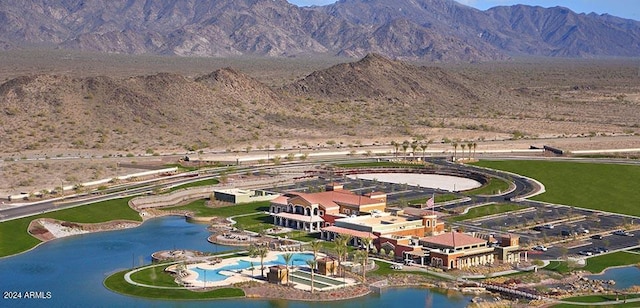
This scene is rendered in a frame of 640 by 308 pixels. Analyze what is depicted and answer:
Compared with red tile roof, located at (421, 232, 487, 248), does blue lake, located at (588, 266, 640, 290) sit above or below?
below

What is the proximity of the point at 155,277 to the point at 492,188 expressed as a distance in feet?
172

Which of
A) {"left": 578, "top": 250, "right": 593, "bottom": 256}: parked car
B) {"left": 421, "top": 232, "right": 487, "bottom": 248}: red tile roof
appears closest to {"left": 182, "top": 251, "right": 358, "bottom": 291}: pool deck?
{"left": 421, "top": 232, "right": 487, "bottom": 248}: red tile roof

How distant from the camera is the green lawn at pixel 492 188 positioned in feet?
384

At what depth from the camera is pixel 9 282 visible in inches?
3009

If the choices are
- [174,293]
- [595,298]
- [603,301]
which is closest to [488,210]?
[595,298]

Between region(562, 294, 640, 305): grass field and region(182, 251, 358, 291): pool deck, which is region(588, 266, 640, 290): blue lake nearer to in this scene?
region(562, 294, 640, 305): grass field

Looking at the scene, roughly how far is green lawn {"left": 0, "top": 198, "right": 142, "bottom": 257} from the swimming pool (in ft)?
57.2

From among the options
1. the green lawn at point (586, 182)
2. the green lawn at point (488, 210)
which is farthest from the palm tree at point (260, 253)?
the green lawn at point (586, 182)

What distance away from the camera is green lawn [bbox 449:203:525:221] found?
102062 millimetres

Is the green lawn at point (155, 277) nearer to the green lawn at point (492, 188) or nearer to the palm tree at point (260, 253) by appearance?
the palm tree at point (260, 253)

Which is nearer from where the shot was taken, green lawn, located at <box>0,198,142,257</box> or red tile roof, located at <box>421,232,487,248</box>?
red tile roof, located at <box>421,232,487,248</box>

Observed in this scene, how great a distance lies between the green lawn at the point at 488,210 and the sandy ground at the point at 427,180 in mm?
13201

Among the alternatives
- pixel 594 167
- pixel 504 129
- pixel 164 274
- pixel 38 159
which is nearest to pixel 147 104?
pixel 38 159

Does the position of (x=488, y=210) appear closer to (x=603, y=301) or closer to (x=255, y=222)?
(x=255, y=222)
